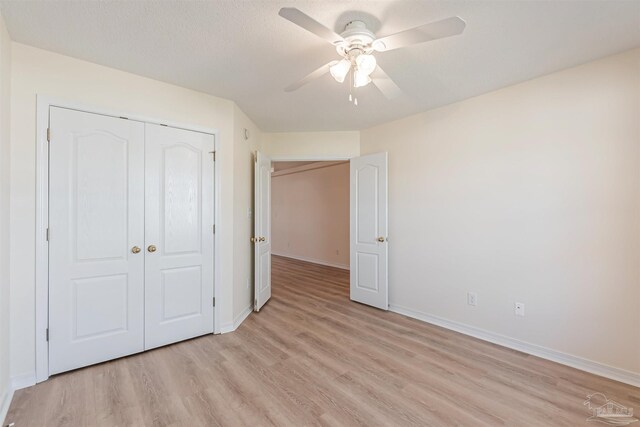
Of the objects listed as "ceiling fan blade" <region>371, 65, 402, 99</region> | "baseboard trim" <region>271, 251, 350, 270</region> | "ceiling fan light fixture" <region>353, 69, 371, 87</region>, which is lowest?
"baseboard trim" <region>271, 251, 350, 270</region>

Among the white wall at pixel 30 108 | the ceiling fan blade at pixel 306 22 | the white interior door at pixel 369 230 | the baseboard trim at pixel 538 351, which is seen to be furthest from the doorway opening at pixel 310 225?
the ceiling fan blade at pixel 306 22

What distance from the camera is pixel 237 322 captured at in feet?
10.5

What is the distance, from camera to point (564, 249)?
8.01ft

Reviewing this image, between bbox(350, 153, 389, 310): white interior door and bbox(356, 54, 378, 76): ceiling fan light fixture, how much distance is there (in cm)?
200

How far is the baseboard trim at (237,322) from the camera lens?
3.01m

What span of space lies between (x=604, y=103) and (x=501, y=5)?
1342 millimetres

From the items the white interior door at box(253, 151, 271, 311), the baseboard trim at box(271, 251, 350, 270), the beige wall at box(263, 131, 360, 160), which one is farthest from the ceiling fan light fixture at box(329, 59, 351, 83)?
the baseboard trim at box(271, 251, 350, 270)

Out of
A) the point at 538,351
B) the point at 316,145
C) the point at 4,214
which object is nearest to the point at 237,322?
the point at 4,214

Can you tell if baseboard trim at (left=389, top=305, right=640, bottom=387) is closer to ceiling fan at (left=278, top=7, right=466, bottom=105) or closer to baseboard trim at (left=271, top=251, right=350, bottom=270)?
ceiling fan at (left=278, top=7, right=466, bottom=105)

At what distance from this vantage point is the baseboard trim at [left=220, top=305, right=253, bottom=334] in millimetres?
3008

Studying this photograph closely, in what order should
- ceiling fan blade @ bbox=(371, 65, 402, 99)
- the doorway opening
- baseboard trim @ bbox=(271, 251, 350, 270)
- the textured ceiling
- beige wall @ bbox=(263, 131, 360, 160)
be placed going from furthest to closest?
baseboard trim @ bbox=(271, 251, 350, 270), the doorway opening, beige wall @ bbox=(263, 131, 360, 160), ceiling fan blade @ bbox=(371, 65, 402, 99), the textured ceiling

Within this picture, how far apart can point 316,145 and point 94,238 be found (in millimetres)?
2751

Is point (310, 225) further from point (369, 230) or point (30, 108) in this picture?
point (30, 108)

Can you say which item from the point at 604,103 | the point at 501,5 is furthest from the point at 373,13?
the point at 604,103
